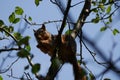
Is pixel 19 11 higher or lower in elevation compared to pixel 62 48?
higher

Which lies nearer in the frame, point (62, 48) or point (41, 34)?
point (62, 48)

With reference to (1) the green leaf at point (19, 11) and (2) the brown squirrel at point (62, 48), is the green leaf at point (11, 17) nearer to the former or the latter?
(1) the green leaf at point (19, 11)

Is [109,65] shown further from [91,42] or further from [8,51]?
[8,51]

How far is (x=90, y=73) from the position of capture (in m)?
3.16

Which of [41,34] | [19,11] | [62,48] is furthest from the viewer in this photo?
[41,34]

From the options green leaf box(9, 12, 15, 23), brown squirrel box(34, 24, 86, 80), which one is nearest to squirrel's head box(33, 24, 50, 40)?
brown squirrel box(34, 24, 86, 80)

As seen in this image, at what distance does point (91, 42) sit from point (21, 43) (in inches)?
23.4

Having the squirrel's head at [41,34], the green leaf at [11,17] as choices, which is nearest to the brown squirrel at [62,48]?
the squirrel's head at [41,34]

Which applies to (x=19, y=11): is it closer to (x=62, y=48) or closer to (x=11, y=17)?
(x=11, y=17)

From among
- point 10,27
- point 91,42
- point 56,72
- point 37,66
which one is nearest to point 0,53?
point 10,27

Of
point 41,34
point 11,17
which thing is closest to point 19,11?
point 11,17

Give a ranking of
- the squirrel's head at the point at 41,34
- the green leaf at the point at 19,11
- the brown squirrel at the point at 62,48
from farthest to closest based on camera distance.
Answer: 1. the squirrel's head at the point at 41,34
2. the brown squirrel at the point at 62,48
3. the green leaf at the point at 19,11

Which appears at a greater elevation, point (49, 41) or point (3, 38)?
point (3, 38)

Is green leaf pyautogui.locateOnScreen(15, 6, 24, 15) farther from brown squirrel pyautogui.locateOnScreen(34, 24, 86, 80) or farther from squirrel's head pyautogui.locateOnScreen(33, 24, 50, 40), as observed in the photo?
squirrel's head pyautogui.locateOnScreen(33, 24, 50, 40)
